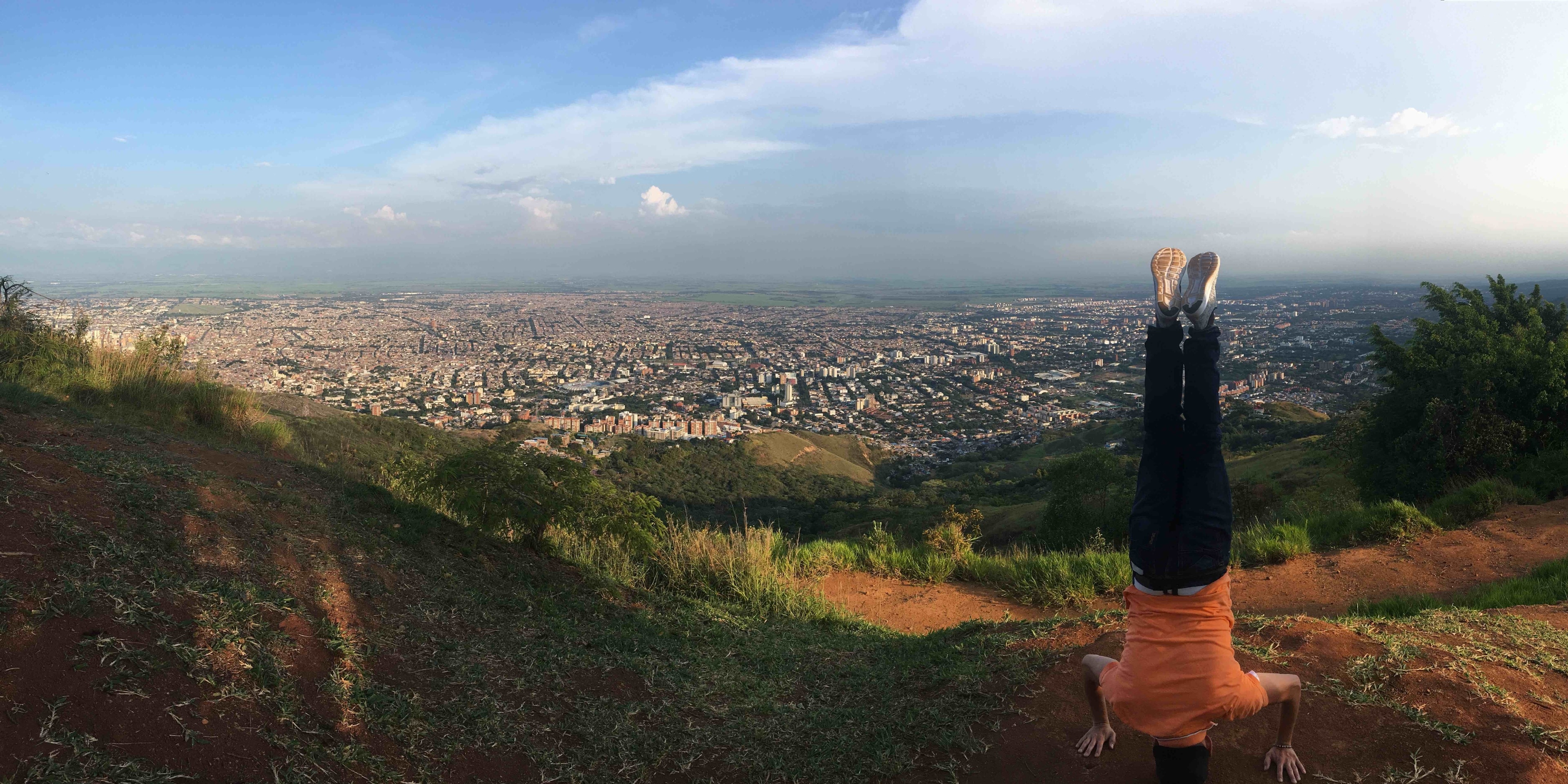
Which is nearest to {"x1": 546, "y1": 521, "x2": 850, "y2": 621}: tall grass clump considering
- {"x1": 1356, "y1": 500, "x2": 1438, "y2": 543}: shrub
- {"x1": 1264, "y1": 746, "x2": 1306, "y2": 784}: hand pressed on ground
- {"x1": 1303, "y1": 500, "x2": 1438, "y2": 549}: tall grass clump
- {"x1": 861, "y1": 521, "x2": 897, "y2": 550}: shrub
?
{"x1": 861, "y1": 521, "x2": 897, "y2": 550}: shrub

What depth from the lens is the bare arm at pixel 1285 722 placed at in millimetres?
2773

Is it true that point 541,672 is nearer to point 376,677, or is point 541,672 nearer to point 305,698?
point 376,677

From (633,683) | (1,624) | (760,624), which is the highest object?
(1,624)

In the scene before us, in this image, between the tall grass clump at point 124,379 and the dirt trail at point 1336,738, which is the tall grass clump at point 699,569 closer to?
the dirt trail at point 1336,738

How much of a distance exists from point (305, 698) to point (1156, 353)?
3948mm

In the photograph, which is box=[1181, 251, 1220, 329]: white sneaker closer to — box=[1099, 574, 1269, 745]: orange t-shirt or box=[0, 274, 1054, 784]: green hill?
box=[1099, 574, 1269, 745]: orange t-shirt

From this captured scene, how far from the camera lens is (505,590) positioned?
4.98 meters

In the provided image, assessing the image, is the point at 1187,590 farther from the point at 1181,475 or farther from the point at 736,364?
the point at 736,364

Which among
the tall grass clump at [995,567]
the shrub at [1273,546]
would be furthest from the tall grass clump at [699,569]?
the shrub at [1273,546]

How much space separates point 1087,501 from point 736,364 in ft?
155

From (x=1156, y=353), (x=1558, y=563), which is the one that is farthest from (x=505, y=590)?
(x=1558, y=563)

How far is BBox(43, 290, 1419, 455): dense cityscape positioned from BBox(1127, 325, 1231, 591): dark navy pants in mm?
14769

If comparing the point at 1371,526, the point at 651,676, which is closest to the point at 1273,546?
the point at 1371,526

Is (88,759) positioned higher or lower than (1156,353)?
lower
